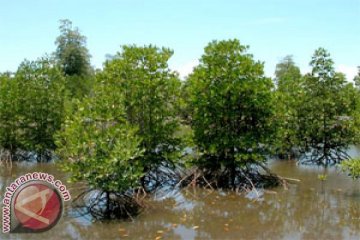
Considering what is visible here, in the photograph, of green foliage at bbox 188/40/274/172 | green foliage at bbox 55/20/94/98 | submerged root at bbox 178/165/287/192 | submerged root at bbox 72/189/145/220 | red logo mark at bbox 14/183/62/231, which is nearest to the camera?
red logo mark at bbox 14/183/62/231

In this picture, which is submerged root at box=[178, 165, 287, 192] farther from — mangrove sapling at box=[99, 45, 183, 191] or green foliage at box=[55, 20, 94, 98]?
green foliage at box=[55, 20, 94, 98]

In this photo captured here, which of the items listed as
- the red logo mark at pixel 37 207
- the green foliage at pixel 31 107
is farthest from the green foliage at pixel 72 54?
the red logo mark at pixel 37 207

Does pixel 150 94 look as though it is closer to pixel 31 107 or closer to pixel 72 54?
pixel 31 107

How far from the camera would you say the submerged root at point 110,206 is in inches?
380

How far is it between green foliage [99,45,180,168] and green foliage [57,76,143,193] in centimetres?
212

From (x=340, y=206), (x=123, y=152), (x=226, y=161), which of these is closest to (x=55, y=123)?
(x=226, y=161)

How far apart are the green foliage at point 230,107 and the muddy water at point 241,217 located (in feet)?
3.69

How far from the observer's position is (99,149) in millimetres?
9031

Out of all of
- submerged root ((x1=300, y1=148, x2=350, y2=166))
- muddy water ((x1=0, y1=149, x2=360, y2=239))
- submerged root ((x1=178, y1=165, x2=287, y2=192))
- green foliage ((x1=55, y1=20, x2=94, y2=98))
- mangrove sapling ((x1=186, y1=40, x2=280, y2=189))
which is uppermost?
green foliage ((x1=55, y1=20, x2=94, y2=98))

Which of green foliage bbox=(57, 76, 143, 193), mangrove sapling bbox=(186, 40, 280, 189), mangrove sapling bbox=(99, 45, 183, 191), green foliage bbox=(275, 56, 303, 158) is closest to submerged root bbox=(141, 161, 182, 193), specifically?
mangrove sapling bbox=(99, 45, 183, 191)

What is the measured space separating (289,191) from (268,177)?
0.95 meters

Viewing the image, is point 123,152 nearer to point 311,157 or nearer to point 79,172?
point 79,172

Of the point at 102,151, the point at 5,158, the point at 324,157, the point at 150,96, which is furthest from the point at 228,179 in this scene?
the point at 5,158

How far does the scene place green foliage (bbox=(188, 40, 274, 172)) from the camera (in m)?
12.3
